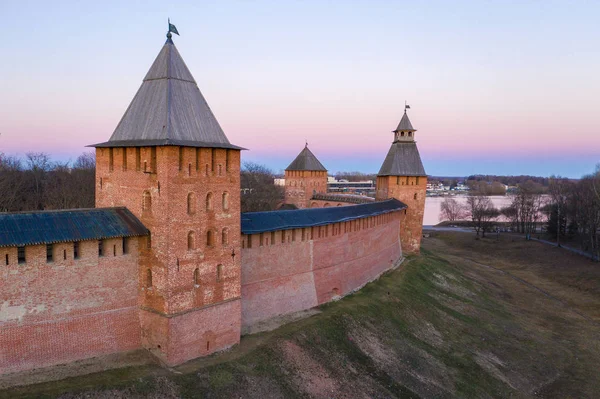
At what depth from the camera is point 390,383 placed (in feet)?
45.0

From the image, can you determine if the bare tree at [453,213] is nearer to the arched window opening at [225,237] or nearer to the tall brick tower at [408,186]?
the tall brick tower at [408,186]

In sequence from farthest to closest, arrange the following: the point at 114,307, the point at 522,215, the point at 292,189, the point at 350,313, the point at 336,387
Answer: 1. the point at 522,215
2. the point at 292,189
3. the point at 350,313
4. the point at 336,387
5. the point at 114,307

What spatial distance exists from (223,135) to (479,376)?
11.8 metres

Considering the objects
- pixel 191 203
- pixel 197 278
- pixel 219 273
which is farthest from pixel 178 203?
pixel 219 273

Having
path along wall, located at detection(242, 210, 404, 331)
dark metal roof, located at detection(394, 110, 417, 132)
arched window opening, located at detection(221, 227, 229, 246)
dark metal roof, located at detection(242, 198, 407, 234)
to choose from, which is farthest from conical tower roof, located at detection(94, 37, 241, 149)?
dark metal roof, located at detection(394, 110, 417, 132)

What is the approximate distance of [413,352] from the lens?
15992 millimetres

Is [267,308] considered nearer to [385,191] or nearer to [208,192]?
[208,192]

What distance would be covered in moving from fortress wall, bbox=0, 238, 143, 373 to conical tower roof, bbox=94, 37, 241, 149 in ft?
9.91

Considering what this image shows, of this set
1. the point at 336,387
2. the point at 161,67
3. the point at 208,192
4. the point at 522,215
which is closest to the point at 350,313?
the point at 336,387

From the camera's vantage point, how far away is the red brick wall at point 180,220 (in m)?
11.8

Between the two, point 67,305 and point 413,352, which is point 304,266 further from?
point 67,305

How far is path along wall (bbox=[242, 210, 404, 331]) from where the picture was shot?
1541 cm

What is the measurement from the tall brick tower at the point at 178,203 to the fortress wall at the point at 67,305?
1.65ft

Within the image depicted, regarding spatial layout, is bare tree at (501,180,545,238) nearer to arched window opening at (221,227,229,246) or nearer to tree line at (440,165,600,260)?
tree line at (440,165,600,260)
